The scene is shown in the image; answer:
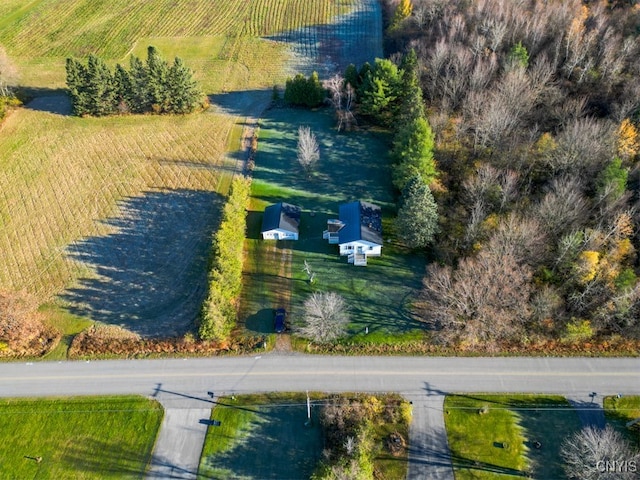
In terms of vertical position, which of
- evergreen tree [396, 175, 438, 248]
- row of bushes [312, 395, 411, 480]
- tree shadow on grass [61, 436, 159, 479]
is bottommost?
tree shadow on grass [61, 436, 159, 479]

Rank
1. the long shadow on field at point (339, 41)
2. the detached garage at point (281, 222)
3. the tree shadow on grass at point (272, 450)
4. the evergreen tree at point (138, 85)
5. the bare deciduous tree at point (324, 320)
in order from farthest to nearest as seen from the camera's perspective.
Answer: the long shadow on field at point (339, 41)
the evergreen tree at point (138, 85)
the detached garage at point (281, 222)
the bare deciduous tree at point (324, 320)
the tree shadow on grass at point (272, 450)

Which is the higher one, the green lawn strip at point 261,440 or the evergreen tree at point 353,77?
the evergreen tree at point 353,77

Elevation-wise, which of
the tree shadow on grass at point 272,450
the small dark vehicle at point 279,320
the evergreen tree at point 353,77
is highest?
the evergreen tree at point 353,77

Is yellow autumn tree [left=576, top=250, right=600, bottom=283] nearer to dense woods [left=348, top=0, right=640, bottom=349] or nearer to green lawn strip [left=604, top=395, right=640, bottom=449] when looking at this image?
dense woods [left=348, top=0, right=640, bottom=349]

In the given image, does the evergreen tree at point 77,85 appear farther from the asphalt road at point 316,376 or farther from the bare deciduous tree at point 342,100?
the asphalt road at point 316,376

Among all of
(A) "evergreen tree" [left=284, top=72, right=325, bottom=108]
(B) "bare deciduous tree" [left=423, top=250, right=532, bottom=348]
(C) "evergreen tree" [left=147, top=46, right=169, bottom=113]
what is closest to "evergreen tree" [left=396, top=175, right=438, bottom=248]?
(B) "bare deciduous tree" [left=423, top=250, right=532, bottom=348]

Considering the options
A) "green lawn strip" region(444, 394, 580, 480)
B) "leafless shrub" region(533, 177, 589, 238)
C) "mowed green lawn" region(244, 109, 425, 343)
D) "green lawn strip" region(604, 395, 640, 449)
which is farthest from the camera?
"mowed green lawn" region(244, 109, 425, 343)

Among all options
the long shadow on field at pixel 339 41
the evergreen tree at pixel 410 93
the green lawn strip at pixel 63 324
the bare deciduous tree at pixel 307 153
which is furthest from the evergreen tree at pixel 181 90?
the green lawn strip at pixel 63 324
